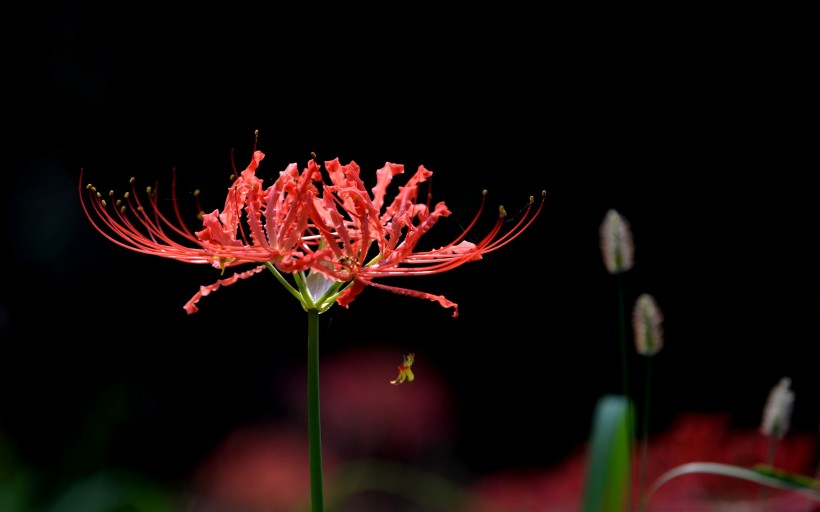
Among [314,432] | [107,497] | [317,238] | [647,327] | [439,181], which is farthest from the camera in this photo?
[439,181]

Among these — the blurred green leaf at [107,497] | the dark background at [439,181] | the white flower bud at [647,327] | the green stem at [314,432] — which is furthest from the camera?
the dark background at [439,181]

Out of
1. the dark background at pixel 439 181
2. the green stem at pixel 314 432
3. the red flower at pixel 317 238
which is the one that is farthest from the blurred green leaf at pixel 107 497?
the green stem at pixel 314 432

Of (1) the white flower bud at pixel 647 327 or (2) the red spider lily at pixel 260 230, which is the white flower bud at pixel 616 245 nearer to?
(1) the white flower bud at pixel 647 327

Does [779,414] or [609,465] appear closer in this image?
[609,465]

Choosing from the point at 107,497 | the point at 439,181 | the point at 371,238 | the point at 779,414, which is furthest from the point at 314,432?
the point at 439,181

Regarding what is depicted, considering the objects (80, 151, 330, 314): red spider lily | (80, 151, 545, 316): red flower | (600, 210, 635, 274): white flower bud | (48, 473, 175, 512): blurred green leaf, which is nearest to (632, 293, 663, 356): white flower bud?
(600, 210, 635, 274): white flower bud

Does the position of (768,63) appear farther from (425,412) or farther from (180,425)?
(180,425)

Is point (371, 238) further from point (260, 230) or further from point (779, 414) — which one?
point (779, 414)

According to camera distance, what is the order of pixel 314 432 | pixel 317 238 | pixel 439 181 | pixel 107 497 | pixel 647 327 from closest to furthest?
1. pixel 314 432
2. pixel 317 238
3. pixel 647 327
4. pixel 107 497
5. pixel 439 181
